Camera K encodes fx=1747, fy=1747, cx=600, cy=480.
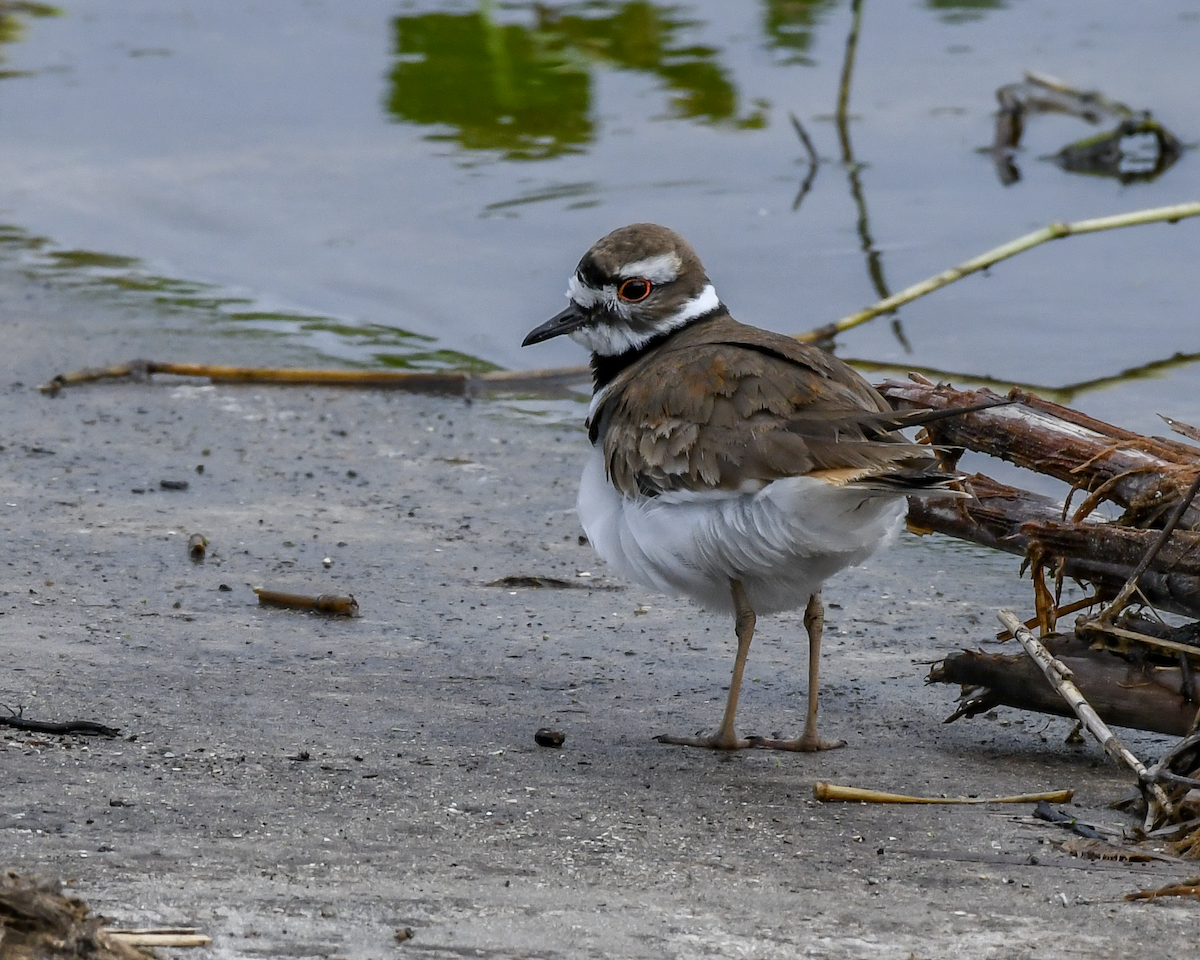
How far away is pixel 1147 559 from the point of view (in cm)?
414

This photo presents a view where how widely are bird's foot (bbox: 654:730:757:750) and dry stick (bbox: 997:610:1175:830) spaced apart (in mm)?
776

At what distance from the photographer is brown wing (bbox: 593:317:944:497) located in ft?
13.8

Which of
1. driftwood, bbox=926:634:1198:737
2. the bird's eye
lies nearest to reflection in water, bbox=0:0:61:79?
the bird's eye

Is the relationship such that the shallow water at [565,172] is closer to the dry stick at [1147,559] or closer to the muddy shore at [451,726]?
the muddy shore at [451,726]

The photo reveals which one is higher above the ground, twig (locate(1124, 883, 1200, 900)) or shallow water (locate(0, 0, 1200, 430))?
shallow water (locate(0, 0, 1200, 430))

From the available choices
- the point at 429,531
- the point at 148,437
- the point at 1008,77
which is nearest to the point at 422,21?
the point at 1008,77

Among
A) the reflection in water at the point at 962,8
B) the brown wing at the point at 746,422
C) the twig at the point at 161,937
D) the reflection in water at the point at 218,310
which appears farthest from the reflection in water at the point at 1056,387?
the reflection in water at the point at 962,8

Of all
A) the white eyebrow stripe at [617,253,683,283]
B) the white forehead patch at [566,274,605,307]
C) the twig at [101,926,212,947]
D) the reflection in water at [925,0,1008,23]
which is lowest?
the twig at [101,926,212,947]

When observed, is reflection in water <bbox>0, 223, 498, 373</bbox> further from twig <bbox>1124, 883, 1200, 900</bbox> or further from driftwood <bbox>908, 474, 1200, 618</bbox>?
twig <bbox>1124, 883, 1200, 900</bbox>

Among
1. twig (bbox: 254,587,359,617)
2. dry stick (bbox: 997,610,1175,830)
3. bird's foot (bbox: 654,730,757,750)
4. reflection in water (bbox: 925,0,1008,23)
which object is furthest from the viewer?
reflection in water (bbox: 925,0,1008,23)

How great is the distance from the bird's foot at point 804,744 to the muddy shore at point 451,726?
0.07 metres

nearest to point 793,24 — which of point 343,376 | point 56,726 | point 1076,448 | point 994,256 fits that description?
point 994,256

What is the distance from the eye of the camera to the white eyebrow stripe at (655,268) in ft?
17.4

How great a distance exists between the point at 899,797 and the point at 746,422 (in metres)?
1.01
